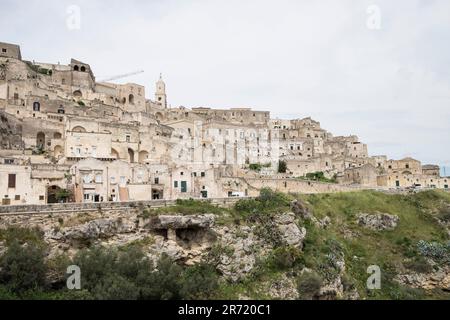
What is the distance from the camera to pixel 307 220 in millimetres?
36719

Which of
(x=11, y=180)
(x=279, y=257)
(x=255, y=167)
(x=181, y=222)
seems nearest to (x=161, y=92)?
(x=255, y=167)

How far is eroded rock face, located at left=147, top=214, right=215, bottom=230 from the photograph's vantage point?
3075cm

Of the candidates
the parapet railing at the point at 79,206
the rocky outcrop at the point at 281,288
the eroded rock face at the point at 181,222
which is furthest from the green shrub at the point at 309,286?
the parapet railing at the point at 79,206

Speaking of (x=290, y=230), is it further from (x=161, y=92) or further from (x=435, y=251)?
(x=161, y=92)

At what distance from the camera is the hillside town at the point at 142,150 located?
36375 millimetres

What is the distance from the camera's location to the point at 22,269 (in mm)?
22094

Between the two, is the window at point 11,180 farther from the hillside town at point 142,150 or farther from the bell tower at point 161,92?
the bell tower at point 161,92

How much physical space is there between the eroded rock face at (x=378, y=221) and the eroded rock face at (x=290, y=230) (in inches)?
384

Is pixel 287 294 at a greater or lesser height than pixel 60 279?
lesser

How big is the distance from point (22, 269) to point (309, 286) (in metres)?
18.3

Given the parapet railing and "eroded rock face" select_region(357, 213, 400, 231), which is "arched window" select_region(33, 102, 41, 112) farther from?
"eroded rock face" select_region(357, 213, 400, 231)

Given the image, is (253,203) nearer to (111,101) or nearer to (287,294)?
(287,294)
